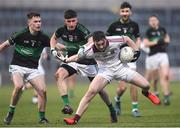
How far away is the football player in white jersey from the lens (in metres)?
14.4

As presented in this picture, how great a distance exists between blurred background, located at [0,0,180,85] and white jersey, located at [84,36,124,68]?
76.1ft

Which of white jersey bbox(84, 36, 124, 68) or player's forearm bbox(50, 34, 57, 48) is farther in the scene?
player's forearm bbox(50, 34, 57, 48)

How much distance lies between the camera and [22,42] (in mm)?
15383

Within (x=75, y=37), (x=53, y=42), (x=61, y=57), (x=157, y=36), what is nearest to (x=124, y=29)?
(x=75, y=37)

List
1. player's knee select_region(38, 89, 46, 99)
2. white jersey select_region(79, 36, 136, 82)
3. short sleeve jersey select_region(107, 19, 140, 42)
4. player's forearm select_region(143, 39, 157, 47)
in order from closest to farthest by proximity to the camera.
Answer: white jersey select_region(79, 36, 136, 82), player's knee select_region(38, 89, 46, 99), short sleeve jersey select_region(107, 19, 140, 42), player's forearm select_region(143, 39, 157, 47)

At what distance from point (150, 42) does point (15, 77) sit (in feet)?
25.6

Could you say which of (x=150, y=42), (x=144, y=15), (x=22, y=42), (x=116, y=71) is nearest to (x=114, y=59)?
(x=116, y=71)

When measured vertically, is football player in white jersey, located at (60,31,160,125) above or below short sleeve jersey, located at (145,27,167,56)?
above

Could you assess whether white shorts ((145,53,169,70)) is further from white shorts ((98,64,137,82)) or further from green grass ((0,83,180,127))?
white shorts ((98,64,137,82))

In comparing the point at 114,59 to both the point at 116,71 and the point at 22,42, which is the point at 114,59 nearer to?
the point at 116,71

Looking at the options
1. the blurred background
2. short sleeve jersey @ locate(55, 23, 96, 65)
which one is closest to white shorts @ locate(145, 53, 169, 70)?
short sleeve jersey @ locate(55, 23, 96, 65)

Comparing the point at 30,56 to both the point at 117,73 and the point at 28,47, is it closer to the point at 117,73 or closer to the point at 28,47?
the point at 28,47

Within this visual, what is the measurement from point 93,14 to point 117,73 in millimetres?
25672

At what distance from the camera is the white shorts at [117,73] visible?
14.7 m
